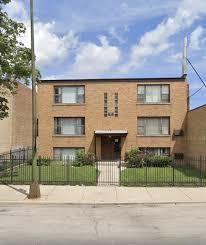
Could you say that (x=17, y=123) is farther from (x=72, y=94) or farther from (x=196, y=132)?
(x=196, y=132)

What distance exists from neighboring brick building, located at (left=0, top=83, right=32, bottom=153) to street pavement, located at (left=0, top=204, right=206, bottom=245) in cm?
2279

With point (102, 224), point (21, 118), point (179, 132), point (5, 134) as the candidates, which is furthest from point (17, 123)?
point (102, 224)

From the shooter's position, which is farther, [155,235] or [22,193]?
[22,193]

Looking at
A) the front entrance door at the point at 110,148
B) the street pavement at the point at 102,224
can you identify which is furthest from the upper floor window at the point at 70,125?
the street pavement at the point at 102,224

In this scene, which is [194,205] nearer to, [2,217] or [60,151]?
[2,217]

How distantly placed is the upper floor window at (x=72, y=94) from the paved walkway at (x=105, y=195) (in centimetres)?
1957

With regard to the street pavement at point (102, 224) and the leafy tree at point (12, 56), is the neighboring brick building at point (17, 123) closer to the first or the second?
the leafy tree at point (12, 56)

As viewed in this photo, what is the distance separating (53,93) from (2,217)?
27.3 metres

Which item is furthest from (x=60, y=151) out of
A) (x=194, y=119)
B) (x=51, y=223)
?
(x=51, y=223)

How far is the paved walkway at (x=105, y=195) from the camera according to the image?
61.1 feet

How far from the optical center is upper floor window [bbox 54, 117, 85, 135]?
41.7 metres

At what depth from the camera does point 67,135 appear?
41656 mm

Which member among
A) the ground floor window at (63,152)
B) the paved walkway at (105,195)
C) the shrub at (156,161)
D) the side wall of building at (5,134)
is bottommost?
the paved walkway at (105,195)

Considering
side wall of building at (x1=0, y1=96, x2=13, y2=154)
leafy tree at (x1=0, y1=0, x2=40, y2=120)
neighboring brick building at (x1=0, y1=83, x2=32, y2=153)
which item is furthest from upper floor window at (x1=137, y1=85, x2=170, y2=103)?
leafy tree at (x1=0, y1=0, x2=40, y2=120)
